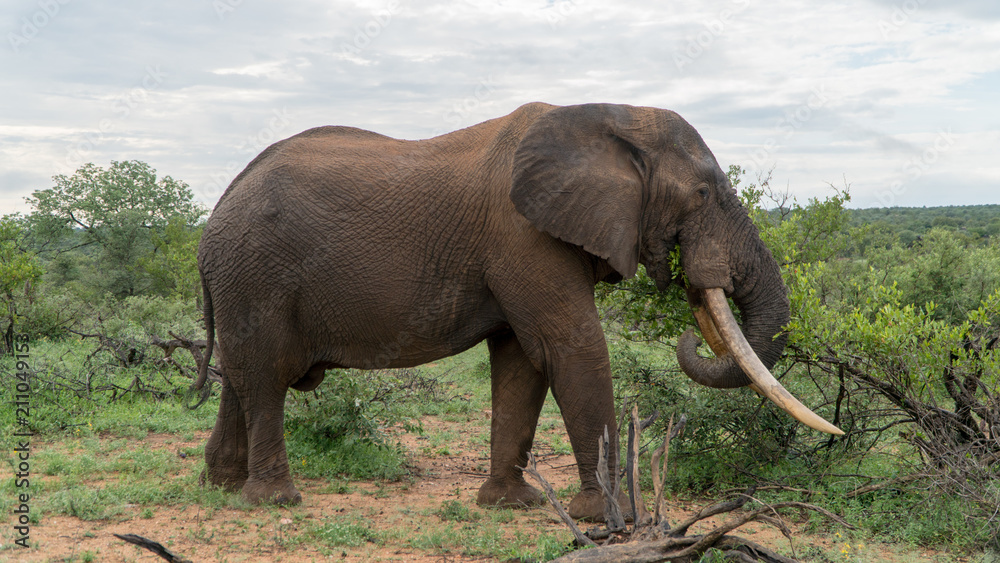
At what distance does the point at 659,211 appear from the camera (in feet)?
19.5

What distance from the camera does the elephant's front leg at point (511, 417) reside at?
22.0 feet

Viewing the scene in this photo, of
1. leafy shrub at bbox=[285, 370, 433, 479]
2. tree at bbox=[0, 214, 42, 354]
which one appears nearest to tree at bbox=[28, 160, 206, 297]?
tree at bbox=[0, 214, 42, 354]

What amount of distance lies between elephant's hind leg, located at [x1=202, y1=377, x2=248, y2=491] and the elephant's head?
3256 mm

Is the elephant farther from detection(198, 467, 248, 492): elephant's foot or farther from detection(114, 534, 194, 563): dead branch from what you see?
detection(114, 534, 194, 563): dead branch

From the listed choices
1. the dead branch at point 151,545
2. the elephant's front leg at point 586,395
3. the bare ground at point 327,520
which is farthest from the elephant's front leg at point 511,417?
the dead branch at point 151,545

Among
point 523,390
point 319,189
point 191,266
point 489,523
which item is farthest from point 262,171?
point 191,266

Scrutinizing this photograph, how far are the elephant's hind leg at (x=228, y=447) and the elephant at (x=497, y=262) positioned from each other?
0.79 feet

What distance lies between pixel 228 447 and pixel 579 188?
3861 mm

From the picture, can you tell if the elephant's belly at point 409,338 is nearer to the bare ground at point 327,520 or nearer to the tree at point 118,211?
the bare ground at point 327,520

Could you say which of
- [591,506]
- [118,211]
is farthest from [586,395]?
[118,211]

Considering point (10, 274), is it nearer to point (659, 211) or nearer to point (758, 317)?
point (659, 211)

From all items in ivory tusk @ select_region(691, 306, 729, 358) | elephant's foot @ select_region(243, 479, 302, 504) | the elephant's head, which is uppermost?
the elephant's head

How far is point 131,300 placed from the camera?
57.0 ft

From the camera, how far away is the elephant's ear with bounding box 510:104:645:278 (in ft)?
18.6
